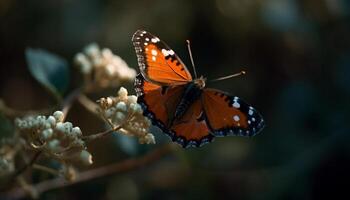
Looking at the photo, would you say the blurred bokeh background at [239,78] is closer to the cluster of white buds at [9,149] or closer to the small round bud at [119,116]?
the cluster of white buds at [9,149]

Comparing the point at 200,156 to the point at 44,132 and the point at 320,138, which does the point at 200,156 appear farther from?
the point at 44,132

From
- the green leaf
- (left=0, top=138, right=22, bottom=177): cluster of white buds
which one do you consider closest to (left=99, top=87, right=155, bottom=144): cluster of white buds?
(left=0, top=138, right=22, bottom=177): cluster of white buds

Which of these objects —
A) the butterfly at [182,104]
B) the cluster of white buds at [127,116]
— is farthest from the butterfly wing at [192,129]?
the cluster of white buds at [127,116]

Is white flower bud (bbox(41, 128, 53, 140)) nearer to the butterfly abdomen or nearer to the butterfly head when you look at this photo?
the butterfly abdomen

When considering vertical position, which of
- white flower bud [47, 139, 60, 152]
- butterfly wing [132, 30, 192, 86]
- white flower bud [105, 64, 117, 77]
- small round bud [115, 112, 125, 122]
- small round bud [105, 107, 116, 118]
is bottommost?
white flower bud [47, 139, 60, 152]

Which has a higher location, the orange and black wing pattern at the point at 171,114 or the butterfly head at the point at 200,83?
the butterfly head at the point at 200,83

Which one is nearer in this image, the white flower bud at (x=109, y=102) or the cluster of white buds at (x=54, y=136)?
the cluster of white buds at (x=54, y=136)
